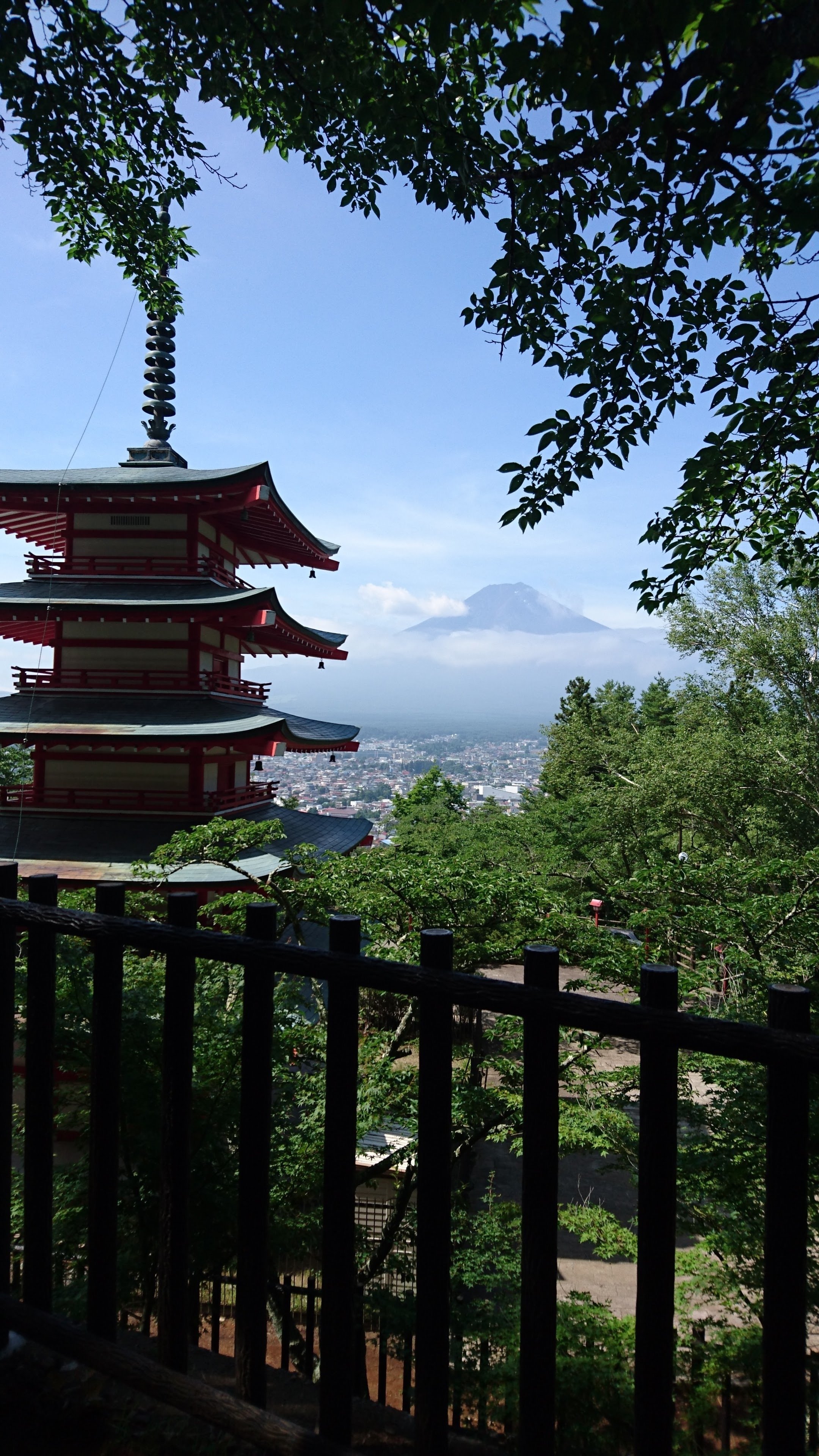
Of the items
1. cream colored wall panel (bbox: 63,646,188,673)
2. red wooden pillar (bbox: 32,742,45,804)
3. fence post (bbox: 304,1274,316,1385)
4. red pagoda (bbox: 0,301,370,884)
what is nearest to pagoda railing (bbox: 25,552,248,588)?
red pagoda (bbox: 0,301,370,884)

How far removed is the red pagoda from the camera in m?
11.0

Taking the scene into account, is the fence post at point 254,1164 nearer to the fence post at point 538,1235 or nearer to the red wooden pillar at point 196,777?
the fence post at point 538,1235

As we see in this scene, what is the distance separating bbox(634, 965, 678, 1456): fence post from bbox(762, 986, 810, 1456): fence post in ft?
0.49

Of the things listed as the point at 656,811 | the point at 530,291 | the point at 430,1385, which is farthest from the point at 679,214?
the point at 656,811

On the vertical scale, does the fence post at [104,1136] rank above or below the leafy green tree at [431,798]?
above

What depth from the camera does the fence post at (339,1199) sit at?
4.79 ft

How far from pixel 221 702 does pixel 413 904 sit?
5.76 m

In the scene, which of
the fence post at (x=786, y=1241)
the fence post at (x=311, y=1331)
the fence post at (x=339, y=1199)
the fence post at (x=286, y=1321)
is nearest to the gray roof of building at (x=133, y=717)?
the fence post at (x=286, y=1321)

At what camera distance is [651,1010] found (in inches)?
48.6

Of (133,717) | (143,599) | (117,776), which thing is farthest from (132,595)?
(117,776)

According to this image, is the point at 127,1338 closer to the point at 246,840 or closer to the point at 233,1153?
the point at 233,1153

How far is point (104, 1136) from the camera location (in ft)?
5.49

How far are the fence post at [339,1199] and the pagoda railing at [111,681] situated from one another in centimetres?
1080

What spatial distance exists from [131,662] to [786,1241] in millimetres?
12194
